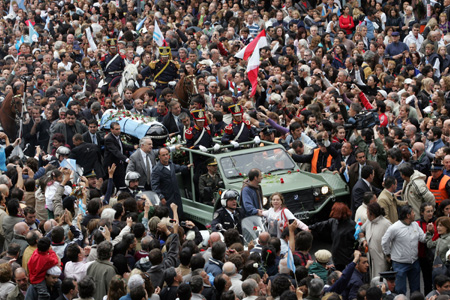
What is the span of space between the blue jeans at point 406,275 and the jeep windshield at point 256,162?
12.3ft

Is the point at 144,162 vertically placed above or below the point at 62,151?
below

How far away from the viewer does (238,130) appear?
1664 cm

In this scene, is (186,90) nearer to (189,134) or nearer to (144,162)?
(189,134)

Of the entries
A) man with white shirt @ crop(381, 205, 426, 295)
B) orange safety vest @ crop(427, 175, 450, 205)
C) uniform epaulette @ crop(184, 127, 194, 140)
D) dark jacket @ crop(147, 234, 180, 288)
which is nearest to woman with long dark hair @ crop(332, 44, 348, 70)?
uniform epaulette @ crop(184, 127, 194, 140)

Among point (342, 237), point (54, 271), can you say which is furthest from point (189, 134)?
point (54, 271)

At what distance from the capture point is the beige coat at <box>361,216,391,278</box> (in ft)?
41.5

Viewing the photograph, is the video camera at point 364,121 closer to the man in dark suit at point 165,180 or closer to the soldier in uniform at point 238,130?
the soldier in uniform at point 238,130

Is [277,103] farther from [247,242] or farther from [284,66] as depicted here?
[247,242]

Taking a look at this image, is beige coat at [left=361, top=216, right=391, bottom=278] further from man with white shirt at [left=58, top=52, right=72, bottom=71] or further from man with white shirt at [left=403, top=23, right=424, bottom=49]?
man with white shirt at [left=58, top=52, right=72, bottom=71]

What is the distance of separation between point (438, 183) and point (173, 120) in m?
6.16

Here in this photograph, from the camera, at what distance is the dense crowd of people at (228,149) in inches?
446

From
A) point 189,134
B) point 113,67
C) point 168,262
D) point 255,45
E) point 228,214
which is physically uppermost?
point 168,262

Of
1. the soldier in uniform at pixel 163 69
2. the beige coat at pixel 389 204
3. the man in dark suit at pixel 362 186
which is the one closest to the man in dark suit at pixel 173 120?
the soldier in uniform at pixel 163 69

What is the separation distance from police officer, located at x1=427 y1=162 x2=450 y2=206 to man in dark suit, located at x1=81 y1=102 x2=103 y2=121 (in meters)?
8.25
